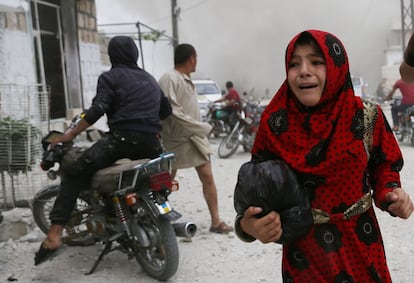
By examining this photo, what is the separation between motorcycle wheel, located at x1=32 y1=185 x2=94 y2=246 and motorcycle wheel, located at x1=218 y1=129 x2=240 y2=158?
5080mm

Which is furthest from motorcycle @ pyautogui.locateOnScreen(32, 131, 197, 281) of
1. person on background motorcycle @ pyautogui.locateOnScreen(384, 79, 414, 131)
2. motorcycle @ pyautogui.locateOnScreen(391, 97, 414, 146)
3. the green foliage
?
person on background motorcycle @ pyautogui.locateOnScreen(384, 79, 414, 131)

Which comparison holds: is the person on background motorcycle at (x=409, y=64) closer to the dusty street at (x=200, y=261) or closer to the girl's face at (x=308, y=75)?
the girl's face at (x=308, y=75)

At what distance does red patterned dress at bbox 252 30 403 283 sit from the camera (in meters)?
1.56

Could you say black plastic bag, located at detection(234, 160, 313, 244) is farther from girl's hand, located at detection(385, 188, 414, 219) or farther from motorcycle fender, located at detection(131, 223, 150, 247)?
motorcycle fender, located at detection(131, 223, 150, 247)

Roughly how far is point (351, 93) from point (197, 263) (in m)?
2.29

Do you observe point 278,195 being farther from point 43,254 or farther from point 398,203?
point 43,254

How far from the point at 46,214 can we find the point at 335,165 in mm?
3091

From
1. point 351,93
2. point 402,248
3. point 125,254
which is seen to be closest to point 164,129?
point 125,254

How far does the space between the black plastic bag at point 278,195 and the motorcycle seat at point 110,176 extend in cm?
178

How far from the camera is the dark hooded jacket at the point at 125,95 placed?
3.29 metres

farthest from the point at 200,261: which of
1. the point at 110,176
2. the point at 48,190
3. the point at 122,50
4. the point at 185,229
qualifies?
the point at 122,50

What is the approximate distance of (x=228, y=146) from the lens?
9117 millimetres

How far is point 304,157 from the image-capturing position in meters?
1.56

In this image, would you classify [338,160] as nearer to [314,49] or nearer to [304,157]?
[304,157]
